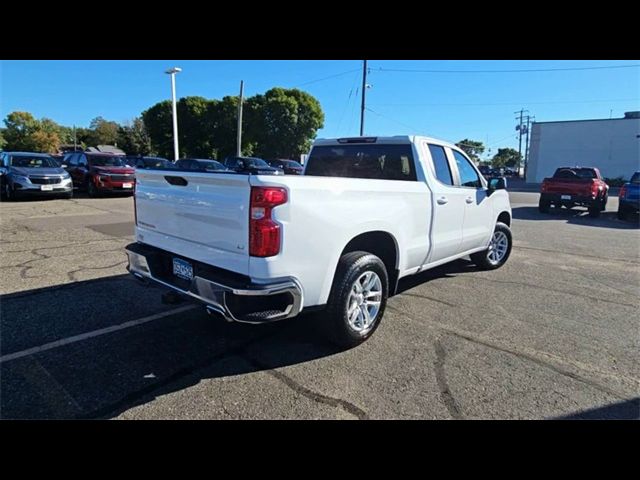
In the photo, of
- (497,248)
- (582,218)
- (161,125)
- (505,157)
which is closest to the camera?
(497,248)

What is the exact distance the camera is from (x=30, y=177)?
41.8ft

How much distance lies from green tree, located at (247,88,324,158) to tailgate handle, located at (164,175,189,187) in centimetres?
4807

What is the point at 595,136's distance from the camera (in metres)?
41.6

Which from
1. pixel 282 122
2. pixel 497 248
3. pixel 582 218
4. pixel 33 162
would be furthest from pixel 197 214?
pixel 282 122

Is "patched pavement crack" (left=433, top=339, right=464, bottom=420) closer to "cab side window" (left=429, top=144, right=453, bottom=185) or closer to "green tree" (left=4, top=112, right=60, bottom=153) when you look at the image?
"cab side window" (left=429, top=144, right=453, bottom=185)

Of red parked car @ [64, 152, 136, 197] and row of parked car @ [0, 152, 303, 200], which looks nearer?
row of parked car @ [0, 152, 303, 200]

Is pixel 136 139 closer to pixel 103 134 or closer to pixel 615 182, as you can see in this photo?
pixel 103 134

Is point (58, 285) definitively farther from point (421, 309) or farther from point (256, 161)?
point (256, 161)

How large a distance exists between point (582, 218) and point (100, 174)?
718 inches

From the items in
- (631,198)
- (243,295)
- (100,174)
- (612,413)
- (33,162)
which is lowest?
(612,413)

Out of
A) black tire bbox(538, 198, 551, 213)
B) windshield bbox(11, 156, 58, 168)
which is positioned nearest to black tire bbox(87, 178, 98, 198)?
windshield bbox(11, 156, 58, 168)

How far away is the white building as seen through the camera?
39906mm

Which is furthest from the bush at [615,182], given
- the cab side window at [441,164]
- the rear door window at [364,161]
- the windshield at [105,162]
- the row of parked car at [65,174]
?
the rear door window at [364,161]
